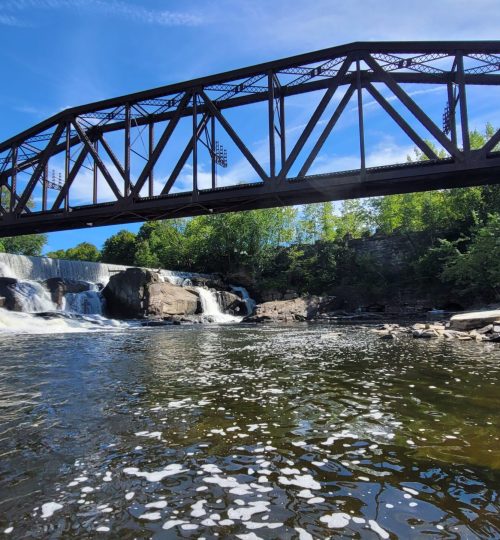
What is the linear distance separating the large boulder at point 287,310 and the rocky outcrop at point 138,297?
312 inches

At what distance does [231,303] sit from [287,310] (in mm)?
8295

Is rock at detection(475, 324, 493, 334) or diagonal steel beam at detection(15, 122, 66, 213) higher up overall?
diagonal steel beam at detection(15, 122, 66, 213)

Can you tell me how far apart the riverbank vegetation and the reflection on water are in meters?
31.3

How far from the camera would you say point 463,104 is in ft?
67.7

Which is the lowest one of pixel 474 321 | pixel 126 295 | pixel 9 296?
pixel 474 321

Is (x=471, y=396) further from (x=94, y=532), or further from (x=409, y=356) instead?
(x=94, y=532)

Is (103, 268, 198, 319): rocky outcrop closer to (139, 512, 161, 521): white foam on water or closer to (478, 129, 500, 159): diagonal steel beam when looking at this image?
(478, 129, 500, 159): diagonal steel beam

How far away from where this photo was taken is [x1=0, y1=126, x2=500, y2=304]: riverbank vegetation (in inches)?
1622

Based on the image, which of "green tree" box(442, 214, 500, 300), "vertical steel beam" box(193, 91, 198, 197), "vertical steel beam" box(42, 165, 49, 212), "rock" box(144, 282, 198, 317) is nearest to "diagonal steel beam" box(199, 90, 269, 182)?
"vertical steel beam" box(193, 91, 198, 197)

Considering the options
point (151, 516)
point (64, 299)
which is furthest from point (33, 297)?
point (151, 516)

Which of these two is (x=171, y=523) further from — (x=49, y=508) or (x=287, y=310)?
(x=287, y=310)

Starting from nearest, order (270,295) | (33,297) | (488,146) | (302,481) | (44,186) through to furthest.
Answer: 1. (302,481)
2. (488,146)
3. (44,186)
4. (33,297)
5. (270,295)

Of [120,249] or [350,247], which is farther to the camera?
[120,249]

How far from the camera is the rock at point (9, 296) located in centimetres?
3012
